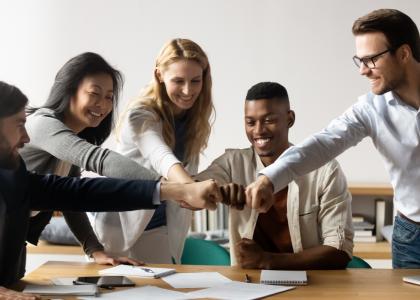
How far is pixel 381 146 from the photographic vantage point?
248 cm

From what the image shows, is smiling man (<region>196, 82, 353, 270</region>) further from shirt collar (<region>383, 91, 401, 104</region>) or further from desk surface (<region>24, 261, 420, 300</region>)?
shirt collar (<region>383, 91, 401, 104</region>)

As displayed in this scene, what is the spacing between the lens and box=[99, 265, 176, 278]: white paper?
2281 millimetres

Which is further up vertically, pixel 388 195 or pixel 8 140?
pixel 8 140

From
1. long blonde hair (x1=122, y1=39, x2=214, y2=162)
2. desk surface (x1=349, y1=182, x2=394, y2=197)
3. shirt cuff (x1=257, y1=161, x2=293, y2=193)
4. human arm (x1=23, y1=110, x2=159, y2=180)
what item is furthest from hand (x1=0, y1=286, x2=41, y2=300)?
desk surface (x1=349, y1=182, x2=394, y2=197)

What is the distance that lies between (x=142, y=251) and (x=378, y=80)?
1.14m

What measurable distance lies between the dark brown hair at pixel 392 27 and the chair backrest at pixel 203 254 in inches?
41.8

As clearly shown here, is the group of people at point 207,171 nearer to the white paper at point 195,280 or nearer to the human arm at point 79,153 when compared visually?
the human arm at point 79,153

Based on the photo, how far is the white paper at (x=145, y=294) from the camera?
6.49 feet

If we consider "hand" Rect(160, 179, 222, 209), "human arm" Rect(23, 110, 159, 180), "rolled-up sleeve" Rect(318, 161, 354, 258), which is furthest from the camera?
"rolled-up sleeve" Rect(318, 161, 354, 258)

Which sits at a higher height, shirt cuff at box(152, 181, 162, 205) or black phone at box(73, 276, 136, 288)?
shirt cuff at box(152, 181, 162, 205)

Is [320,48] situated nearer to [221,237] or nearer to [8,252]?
[221,237]

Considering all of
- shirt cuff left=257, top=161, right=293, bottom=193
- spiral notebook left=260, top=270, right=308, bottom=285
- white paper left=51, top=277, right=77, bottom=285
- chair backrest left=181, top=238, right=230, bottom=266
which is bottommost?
chair backrest left=181, top=238, right=230, bottom=266

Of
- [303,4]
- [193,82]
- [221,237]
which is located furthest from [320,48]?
[193,82]

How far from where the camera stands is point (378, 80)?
2.39 metres
